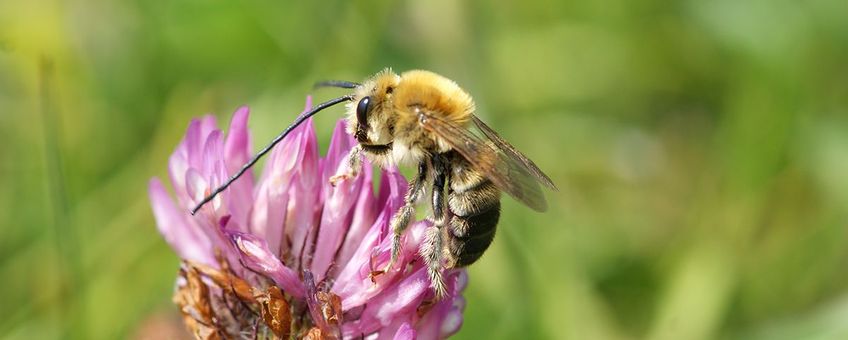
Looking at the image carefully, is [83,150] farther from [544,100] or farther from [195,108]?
[544,100]

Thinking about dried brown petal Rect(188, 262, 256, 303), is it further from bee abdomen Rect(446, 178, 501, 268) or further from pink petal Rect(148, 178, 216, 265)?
bee abdomen Rect(446, 178, 501, 268)

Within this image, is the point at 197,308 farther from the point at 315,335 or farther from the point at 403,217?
the point at 403,217

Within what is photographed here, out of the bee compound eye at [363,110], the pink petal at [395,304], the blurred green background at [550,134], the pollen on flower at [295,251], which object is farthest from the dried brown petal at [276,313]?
the blurred green background at [550,134]

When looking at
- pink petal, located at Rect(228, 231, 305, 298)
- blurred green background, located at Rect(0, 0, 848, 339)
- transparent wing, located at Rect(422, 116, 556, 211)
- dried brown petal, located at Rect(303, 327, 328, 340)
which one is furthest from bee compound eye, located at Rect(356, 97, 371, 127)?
blurred green background, located at Rect(0, 0, 848, 339)

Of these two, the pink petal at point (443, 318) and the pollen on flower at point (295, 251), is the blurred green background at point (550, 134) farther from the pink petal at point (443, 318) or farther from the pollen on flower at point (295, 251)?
the pink petal at point (443, 318)

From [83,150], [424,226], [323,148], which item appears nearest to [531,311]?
[323,148]

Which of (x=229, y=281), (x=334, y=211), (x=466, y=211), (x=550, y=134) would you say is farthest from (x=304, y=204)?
(x=550, y=134)
